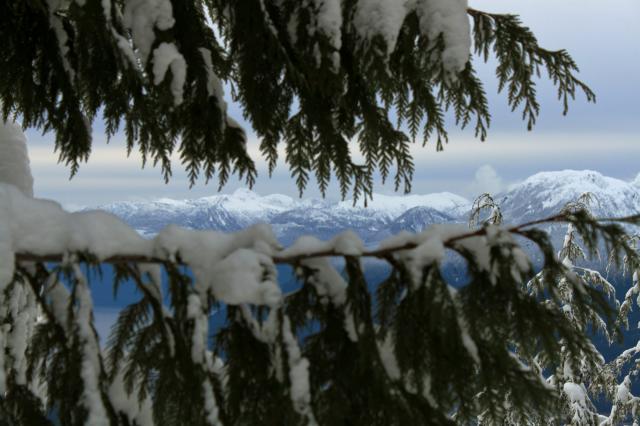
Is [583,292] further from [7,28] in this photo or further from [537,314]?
[7,28]

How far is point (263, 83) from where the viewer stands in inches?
105

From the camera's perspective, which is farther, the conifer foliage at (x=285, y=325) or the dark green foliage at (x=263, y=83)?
the dark green foliage at (x=263, y=83)

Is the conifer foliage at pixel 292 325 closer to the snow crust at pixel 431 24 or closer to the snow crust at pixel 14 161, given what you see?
the snow crust at pixel 431 24

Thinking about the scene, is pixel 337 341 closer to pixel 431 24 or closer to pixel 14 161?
pixel 431 24

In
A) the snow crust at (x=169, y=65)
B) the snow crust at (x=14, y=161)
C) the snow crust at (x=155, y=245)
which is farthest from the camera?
the snow crust at (x=14, y=161)

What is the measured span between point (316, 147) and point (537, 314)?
61.4 inches

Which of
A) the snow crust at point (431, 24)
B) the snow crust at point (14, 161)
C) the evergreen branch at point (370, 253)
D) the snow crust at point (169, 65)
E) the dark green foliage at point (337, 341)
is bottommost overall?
the dark green foliage at point (337, 341)

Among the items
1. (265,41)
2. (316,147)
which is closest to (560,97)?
(316,147)

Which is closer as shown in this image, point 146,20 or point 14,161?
point 146,20

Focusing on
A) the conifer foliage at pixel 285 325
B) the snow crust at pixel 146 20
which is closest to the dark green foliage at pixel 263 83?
the snow crust at pixel 146 20

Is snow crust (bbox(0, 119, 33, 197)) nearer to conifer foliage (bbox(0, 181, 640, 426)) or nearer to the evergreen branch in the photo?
conifer foliage (bbox(0, 181, 640, 426))

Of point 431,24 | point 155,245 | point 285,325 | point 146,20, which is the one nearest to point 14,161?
point 146,20

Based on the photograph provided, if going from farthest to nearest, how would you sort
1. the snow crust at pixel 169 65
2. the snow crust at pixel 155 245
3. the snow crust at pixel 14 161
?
the snow crust at pixel 14 161
the snow crust at pixel 169 65
the snow crust at pixel 155 245

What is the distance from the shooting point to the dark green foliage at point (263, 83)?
2.41 metres
